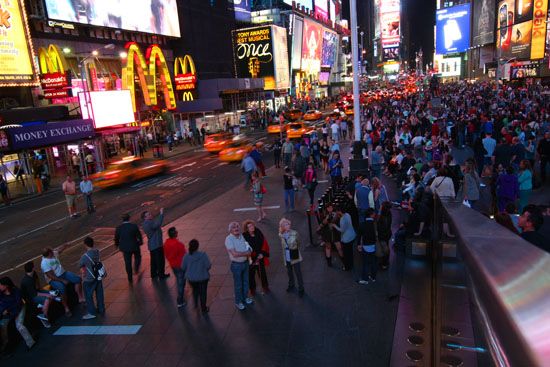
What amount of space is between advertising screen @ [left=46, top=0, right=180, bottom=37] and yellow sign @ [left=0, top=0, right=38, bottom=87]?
355 centimetres

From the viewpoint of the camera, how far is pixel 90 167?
27.7 meters

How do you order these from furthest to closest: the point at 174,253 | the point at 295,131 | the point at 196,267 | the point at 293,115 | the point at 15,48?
the point at 293,115 → the point at 295,131 → the point at 15,48 → the point at 174,253 → the point at 196,267

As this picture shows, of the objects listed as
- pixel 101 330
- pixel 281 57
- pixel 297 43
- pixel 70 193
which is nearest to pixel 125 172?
pixel 70 193

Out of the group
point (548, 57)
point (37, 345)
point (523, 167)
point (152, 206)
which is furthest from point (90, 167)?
point (548, 57)

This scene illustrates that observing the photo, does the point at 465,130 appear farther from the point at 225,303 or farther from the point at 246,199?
the point at 225,303

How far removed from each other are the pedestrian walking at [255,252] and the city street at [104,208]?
6.04 m

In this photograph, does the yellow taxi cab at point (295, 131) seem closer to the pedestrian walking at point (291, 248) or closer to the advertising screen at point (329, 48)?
the pedestrian walking at point (291, 248)

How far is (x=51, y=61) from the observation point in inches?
1163

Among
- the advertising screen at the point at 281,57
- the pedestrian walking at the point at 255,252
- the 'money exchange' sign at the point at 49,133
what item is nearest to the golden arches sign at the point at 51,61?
the 'money exchange' sign at the point at 49,133

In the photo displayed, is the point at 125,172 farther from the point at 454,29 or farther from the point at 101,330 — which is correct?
the point at 454,29

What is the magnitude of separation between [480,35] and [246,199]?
96.6 metres

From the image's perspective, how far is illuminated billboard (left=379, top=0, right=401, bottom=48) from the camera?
155750 mm

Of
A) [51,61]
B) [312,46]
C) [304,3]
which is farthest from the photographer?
[304,3]

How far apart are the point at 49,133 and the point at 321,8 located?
3979 inches
